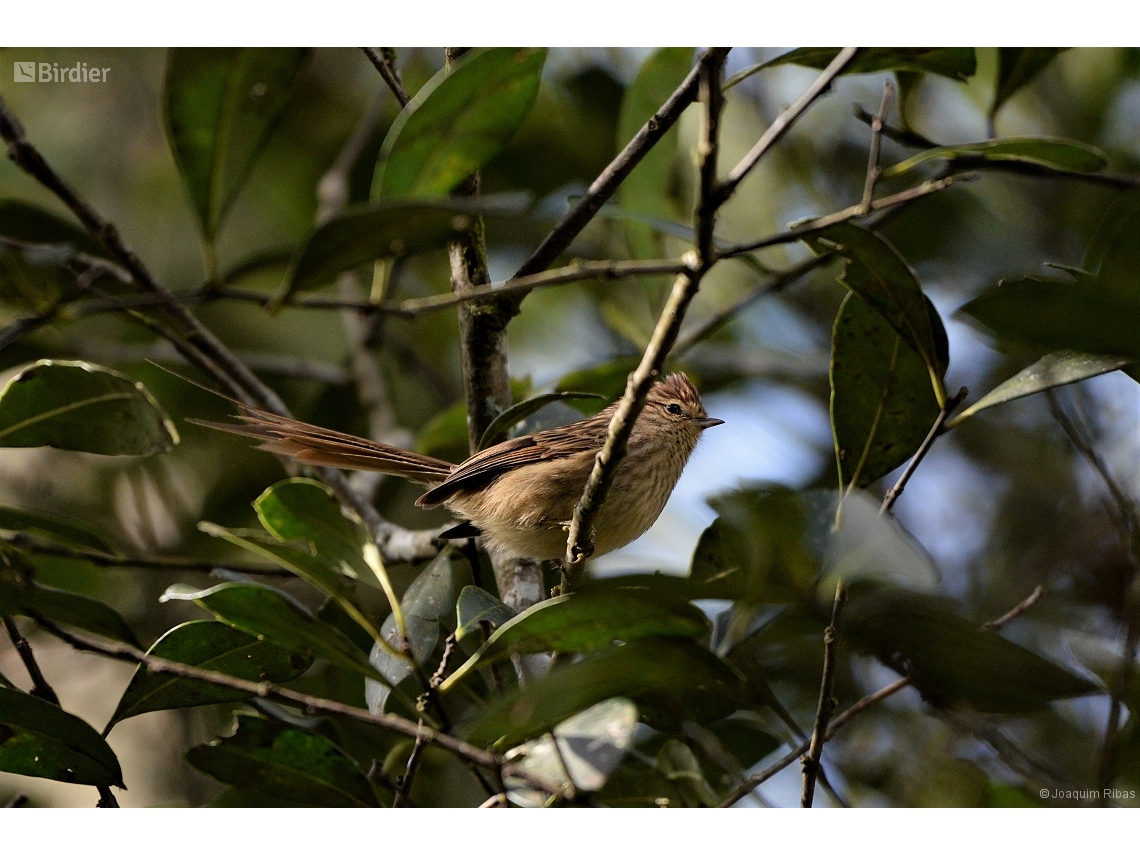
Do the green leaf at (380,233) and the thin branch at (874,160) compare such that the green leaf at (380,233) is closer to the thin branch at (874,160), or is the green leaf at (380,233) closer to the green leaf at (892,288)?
the thin branch at (874,160)

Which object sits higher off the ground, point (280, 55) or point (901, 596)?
point (280, 55)

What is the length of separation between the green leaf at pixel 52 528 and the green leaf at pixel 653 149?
1.87 m

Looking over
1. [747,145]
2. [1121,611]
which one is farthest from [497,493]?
[747,145]

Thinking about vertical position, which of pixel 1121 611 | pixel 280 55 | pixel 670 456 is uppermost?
pixel 280 55

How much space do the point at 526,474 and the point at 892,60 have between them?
1.70 m

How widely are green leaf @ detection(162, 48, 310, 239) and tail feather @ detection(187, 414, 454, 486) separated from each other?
89 cm

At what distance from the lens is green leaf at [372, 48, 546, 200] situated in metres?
1.91

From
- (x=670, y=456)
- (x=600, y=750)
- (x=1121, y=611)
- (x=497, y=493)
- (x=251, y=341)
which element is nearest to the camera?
(x=600, y=750)

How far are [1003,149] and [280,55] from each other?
1.51 m

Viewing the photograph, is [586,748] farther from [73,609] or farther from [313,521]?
[73,609]

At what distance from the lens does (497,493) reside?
11.1ft

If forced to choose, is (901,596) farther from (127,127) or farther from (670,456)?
(127,127)

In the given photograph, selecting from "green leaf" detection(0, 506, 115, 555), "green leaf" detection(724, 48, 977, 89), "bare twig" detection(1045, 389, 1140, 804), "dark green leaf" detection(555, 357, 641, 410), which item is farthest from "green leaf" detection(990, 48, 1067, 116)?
"green leaf" detection(0, 506, 115, 555)

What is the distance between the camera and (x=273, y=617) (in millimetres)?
1943
